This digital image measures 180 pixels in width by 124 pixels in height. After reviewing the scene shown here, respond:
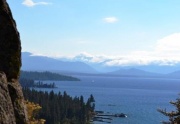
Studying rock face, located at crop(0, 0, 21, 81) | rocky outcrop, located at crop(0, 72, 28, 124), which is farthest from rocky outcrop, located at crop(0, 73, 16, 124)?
rock face, located at crop(0, 0, 21, 81)

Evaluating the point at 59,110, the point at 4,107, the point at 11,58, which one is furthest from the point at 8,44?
the point at 59,110

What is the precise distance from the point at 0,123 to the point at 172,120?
14621 millimetres

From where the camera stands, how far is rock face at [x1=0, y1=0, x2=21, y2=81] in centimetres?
981

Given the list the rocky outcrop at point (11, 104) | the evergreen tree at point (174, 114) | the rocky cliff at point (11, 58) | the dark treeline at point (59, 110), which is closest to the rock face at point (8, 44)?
the rocky cliff at point (11, 58)

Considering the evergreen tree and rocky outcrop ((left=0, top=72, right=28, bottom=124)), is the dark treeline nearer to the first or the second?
the evergreen tree

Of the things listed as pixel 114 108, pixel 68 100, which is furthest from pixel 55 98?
pixel 114 108

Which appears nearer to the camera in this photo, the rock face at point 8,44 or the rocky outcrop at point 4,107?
the rocky outcrop at point 4,107

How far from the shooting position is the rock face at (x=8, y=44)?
32.2ft

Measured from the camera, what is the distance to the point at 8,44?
9945 mm

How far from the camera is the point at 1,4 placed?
9703 mm

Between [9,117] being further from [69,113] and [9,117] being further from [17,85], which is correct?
[69,113]

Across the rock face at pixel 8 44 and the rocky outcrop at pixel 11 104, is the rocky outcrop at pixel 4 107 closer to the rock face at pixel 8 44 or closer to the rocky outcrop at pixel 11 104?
the rocky outcrop at pixel 11 104

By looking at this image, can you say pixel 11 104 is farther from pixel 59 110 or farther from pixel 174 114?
pixel 59 110

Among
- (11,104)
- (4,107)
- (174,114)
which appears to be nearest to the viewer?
(4,107)
